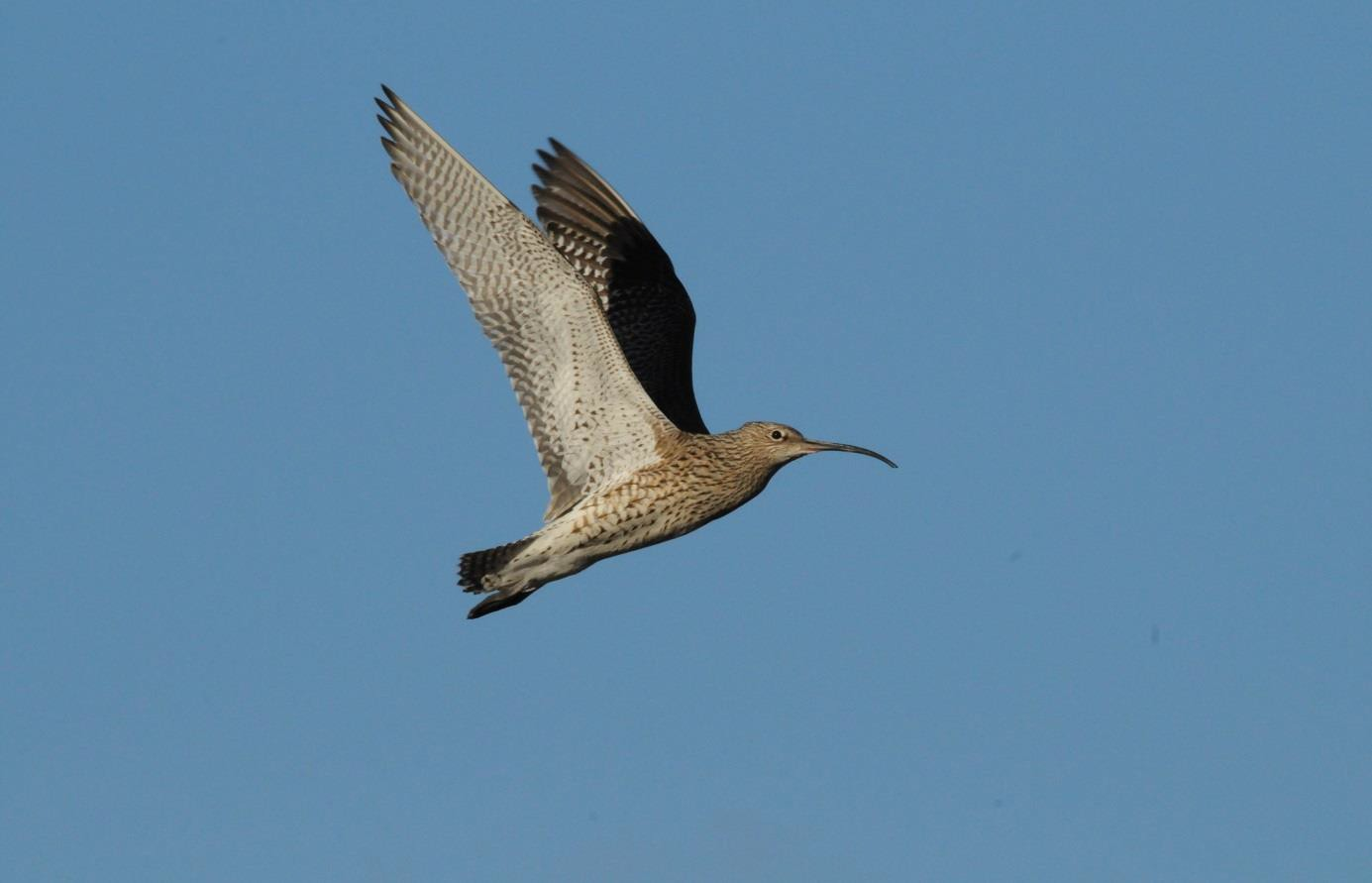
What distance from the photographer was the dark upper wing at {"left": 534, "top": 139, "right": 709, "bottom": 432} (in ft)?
→ 52.5

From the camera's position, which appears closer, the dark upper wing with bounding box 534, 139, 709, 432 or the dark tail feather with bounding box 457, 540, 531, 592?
the dark tail feather with bounding box 457, 540, 531, 592

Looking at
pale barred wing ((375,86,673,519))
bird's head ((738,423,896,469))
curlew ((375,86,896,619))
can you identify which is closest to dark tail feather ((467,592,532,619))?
curlew ((375,86,896,619))

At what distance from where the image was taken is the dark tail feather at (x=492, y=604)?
1408cm

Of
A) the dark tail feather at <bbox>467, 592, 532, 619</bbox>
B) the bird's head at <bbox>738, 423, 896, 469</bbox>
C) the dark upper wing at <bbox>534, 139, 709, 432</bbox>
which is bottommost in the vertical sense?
the dark tail feather at <bbox>467, 592, 532, 619</bbox>

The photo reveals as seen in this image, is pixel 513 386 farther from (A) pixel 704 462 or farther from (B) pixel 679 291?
(B) pixel 679 291

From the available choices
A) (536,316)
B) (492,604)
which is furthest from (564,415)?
(492,604)

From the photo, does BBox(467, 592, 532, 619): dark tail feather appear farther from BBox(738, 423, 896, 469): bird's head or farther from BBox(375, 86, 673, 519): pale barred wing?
BBox(738, 423, 896, 469): bird's head

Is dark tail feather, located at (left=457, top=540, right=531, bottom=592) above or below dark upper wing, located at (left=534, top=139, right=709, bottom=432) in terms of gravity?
below

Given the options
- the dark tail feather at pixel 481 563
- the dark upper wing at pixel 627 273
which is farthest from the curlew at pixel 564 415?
the dark upper wing at pixel 627 273

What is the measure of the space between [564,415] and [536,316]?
2.42 ft

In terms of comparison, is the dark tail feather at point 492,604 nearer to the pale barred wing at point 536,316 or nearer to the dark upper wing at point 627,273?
the pale barred wing at point 536,316

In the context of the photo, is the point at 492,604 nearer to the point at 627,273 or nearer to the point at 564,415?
the point at 564,415

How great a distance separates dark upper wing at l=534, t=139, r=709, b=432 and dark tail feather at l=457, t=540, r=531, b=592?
2.40 meters

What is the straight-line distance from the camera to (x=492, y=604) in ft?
46.2
